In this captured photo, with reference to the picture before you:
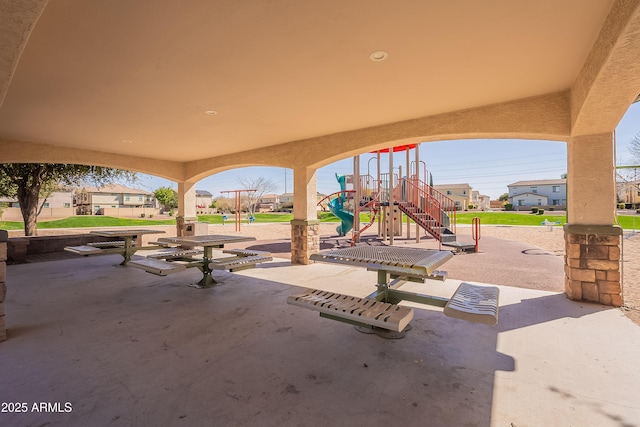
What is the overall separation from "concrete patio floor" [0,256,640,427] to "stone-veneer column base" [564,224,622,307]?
1.08ft

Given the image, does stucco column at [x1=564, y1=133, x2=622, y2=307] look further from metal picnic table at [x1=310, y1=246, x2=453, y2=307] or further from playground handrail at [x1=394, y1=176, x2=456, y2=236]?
playground handrail at [x1=394, y1=176, x2=456, y2=236]

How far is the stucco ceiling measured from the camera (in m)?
2.73

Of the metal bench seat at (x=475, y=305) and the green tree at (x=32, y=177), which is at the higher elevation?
the green tree at (x=32, y=177)

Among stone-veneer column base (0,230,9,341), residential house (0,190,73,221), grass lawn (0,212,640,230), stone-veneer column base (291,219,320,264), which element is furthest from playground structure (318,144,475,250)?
residential house (0,190,73,221)

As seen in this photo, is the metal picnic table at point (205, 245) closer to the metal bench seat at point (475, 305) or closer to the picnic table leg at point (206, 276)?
the picnic table leg at point (206, 276)

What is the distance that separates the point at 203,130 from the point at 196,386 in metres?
5.84

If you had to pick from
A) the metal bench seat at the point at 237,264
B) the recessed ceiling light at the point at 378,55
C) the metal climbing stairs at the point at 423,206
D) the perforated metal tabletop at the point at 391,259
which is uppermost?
the recessed ceiling light at the point at 378,55

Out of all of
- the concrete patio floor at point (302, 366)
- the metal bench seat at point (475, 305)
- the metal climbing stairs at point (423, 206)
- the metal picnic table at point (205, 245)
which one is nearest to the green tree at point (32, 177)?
the concrete patio floor at point (302, 366)

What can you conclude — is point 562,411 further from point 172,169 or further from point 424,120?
point 172,169

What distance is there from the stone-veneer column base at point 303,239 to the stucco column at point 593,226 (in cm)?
518

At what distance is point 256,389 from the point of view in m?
2.35

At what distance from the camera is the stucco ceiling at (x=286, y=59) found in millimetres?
2729

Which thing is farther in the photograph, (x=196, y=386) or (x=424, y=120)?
(x=424, y=120)

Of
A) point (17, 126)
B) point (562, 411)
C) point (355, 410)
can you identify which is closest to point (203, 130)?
point (17, 126)
